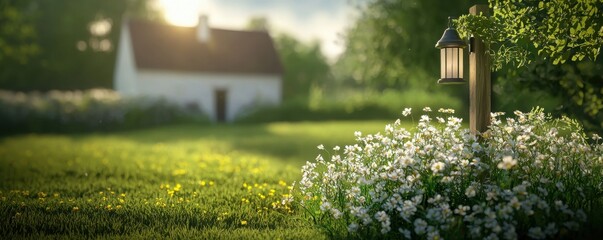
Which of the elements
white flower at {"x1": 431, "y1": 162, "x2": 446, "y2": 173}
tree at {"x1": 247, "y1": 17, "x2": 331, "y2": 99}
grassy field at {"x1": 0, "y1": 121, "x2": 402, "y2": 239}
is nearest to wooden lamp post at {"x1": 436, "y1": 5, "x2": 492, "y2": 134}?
white flower at {"x1": 431, "y1": 162, "x2": 446, "y2": 173}

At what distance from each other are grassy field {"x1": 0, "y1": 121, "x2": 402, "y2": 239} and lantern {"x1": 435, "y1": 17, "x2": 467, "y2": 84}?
235cm

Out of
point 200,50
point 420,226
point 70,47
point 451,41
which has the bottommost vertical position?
point 420,226

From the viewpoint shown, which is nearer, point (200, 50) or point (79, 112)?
point (79, 112)

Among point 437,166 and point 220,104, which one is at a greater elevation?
point 437,166

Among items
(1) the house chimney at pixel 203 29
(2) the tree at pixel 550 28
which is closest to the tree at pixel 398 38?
(2) the tree at pixel 550 28

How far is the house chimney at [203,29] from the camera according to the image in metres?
38.9

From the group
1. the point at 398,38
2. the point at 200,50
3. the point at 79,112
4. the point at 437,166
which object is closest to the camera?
the point at 437,166

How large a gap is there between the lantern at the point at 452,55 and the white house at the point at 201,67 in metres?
30.0

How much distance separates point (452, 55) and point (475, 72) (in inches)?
14.0

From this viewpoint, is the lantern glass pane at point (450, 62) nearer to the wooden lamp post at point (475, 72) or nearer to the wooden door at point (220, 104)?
the wooden lamp post at point (475, 72)

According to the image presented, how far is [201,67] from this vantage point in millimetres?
37281

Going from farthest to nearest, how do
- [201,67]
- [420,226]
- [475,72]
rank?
[201,67] < [475,72] < [420,226]

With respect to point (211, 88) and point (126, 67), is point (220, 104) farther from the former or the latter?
point (126, 67)

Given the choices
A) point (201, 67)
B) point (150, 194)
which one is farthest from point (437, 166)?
point (201, 67)
